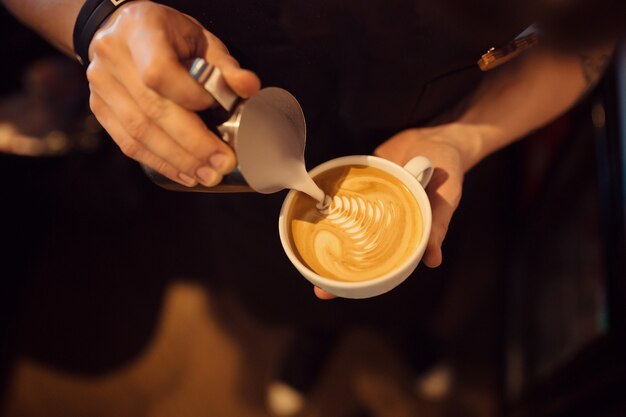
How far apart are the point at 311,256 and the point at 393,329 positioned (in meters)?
0.91

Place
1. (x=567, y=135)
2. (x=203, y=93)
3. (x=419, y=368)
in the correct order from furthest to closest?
1. (x=419, y=368)
2. (x=567, y=135)
3. (x=203, y=93)

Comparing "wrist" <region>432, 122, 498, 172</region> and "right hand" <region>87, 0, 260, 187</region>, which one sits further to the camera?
"wrist" <region>432, 122, 498, 172</region>

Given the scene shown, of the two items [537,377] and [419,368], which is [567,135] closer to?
[537,377]

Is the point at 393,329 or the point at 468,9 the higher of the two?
the point at 468,9

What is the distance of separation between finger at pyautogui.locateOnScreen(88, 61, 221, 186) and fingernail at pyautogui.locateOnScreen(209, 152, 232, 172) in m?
0.01

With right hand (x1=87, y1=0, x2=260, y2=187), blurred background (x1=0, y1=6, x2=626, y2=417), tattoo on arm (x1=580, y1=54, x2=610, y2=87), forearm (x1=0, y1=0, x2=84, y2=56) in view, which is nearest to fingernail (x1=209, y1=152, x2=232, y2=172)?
right hand (x1=87, y1=0, x2=260, y2=187)

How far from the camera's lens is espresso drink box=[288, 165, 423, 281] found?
82 centimetres

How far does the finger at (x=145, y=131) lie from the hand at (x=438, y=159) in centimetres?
30

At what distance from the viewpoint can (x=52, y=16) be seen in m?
0.88

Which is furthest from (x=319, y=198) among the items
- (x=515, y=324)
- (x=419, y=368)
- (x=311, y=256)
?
(x=515, y=324)

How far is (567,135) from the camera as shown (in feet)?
4.75

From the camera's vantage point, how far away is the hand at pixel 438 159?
0.85m

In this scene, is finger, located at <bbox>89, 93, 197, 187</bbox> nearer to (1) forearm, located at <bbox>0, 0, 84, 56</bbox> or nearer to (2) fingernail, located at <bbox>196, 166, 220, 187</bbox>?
(2) fingernail, located at <bbox>196, 166, 220, 187</bbox>

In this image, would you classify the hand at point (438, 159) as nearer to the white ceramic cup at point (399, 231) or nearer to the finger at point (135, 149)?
the white ceramic cup at point (399, 231)
